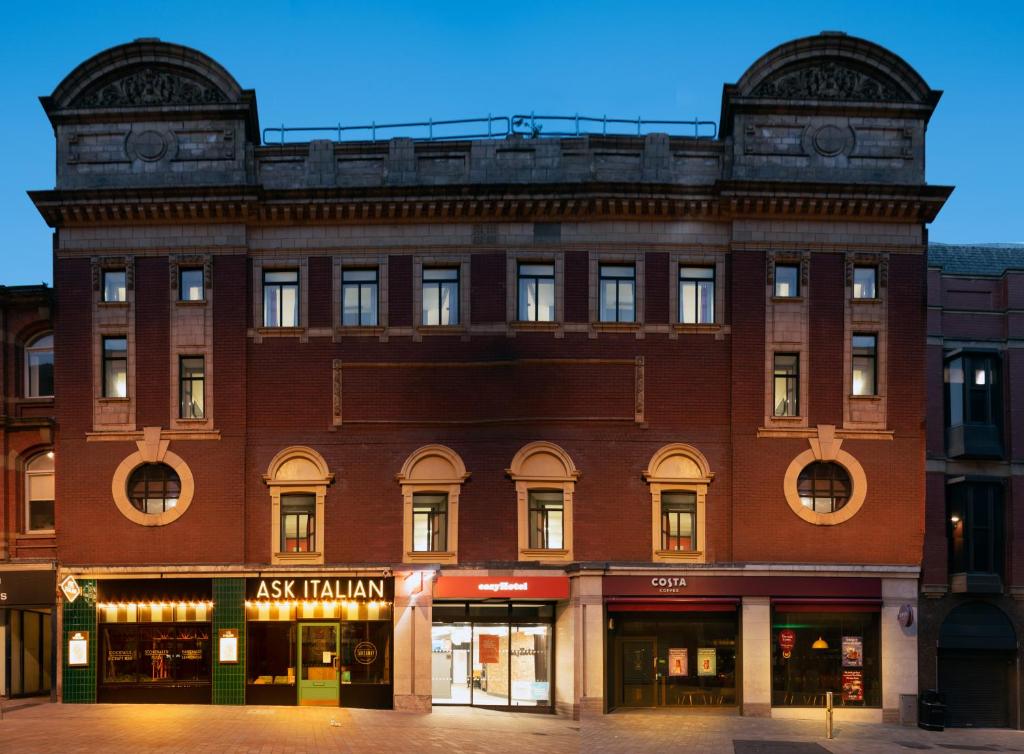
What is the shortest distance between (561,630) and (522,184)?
12969 mm

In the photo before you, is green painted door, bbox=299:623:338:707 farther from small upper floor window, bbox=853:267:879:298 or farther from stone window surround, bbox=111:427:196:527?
small upper floor window, bbox=853:267:879:298

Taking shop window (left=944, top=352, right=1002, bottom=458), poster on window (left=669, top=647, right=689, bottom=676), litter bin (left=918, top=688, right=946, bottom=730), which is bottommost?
litter bin (left=918, top=688, right=946, bottom=730)

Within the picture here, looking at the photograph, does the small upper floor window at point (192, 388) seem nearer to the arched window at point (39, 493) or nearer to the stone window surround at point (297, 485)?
the stone window surround at point (297, 485)

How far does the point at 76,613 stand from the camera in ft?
102

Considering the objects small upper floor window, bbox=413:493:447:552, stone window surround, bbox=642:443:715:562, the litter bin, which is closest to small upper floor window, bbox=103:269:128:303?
small upper floor window, bbox=413:493:447:552

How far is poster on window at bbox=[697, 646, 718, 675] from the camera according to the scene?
30547mm

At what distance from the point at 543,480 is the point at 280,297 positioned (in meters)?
9.62

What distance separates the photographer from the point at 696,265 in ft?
104

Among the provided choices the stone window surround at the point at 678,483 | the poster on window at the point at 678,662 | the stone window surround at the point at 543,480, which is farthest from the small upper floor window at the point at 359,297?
the poster on window at the point at 678,662

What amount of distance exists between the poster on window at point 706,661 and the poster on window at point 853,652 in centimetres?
367

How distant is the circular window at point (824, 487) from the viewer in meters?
31.0

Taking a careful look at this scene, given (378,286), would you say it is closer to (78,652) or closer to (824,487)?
(78,652)

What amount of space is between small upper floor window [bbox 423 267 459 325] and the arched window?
12687 mm

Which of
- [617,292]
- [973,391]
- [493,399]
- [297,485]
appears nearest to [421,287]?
[493,399]
